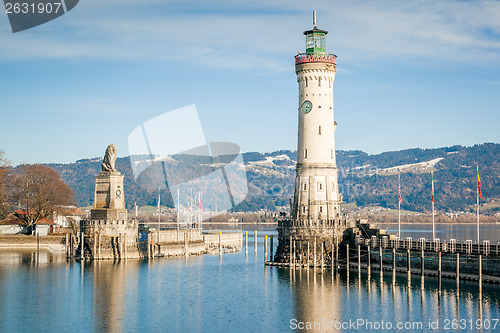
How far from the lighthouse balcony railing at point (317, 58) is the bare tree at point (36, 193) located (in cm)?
6155

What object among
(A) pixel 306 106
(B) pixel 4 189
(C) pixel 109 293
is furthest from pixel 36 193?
(C) pixel 109 293

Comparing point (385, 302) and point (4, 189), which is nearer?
point (385, 302)

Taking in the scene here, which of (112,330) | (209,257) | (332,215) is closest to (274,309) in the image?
(112,330)

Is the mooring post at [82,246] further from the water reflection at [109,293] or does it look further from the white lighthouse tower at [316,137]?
the white lighthouse tower at [316,137]

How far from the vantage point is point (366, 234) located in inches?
3474

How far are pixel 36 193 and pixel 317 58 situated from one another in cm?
6543

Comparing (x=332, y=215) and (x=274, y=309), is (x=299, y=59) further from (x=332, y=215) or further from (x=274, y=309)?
(x=274, y=309)

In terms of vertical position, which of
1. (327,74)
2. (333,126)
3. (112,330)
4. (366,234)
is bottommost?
(112,330)

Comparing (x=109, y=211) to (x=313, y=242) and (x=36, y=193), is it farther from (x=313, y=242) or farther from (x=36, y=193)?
(x=36, y=193)

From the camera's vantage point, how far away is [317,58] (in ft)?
293

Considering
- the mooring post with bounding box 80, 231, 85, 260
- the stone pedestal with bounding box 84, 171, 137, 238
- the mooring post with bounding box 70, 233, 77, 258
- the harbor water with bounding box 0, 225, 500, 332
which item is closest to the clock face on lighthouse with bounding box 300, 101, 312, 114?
the harbor water with bounding box 0, 225, 500, 332

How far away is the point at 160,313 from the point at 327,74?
141 ft

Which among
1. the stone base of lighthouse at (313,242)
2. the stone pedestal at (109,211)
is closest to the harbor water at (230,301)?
the stone base of lighthouse at (313,242)

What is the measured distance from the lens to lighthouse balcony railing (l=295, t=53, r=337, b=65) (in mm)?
89312
